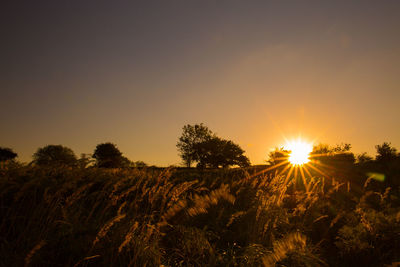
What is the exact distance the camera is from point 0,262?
329 cm

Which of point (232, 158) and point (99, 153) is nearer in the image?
point (99, 153)

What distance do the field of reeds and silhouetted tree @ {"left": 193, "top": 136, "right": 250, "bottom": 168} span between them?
Result: 1505 inches

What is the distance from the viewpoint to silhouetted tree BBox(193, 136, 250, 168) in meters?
47.0

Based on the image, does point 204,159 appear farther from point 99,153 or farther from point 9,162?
point 9,162

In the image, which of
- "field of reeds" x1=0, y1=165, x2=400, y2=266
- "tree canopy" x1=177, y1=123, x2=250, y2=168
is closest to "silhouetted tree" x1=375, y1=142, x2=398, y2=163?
"field of reeds" x1=0, y1=165, x2=400, y2=266

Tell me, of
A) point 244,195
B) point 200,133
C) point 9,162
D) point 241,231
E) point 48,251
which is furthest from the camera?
point 200,133

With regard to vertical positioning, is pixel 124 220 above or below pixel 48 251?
above

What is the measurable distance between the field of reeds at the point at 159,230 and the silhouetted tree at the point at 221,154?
38.2 m

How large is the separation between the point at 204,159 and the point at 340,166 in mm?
34103

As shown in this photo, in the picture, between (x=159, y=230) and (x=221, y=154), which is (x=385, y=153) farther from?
(x=221, y=154)

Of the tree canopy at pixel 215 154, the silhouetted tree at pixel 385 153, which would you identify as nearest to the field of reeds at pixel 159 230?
the silhouetted tree at pixel 385 153

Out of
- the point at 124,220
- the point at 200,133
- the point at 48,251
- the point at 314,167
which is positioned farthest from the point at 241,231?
the point at 200,133

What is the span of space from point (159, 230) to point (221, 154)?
138ft

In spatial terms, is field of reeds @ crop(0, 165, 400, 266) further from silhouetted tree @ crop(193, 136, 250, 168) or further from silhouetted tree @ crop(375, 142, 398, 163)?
silhouetted tree @ crop(193, 136, 250, 168)
